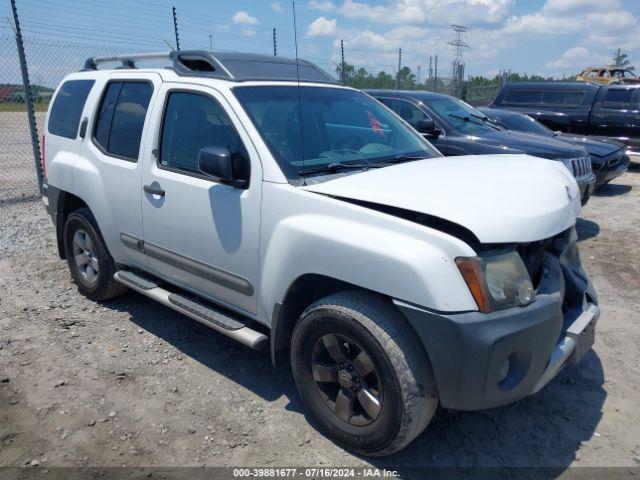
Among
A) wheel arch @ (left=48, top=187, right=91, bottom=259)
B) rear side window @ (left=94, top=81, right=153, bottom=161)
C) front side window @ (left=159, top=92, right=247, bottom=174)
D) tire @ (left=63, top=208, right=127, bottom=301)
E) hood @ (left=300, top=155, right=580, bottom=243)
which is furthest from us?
wheel arch @ (left=48, top=187, right=91, bottom=259)

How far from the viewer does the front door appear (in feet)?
10.5

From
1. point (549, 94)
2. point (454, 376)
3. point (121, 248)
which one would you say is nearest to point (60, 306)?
point (121, 248)

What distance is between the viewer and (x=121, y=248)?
427 centimetres

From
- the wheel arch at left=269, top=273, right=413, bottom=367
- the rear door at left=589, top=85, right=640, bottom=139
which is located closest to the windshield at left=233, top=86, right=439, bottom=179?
the wheel arch at left=269, top=273, right=413, bottom=367

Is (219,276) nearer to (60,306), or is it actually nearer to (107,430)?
(107,430)

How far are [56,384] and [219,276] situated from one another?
1.32 metres

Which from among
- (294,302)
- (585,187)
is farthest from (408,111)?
(294,302)

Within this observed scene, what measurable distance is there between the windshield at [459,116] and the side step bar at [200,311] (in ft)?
16.4

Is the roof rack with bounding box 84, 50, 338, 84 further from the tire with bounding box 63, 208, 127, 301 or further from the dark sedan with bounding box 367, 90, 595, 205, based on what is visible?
the dark sedan with bounding box 367, 90, 595, 205

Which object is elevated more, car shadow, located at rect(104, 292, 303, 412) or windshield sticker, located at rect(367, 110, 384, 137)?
windshield sticker, located at rect(367, 110, 384, 137)

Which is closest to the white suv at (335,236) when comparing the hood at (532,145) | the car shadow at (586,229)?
the hood at (532,145)

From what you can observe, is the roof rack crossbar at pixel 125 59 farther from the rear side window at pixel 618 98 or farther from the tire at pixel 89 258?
the rear side window at pixel 618 98

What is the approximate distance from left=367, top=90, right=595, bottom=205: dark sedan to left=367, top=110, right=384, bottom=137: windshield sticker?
2.55m

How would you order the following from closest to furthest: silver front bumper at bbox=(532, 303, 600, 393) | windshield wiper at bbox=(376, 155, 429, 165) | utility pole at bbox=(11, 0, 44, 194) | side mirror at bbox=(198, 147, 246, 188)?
silver front bumper at bbox=(532, 303, 600, 393) < side mirror at bbox=(198, 147, 246, 188) < windshield wiper at bbox=(376, 155, 429, 165) < utility pole at bbox=(11, 0, 44, 194)
